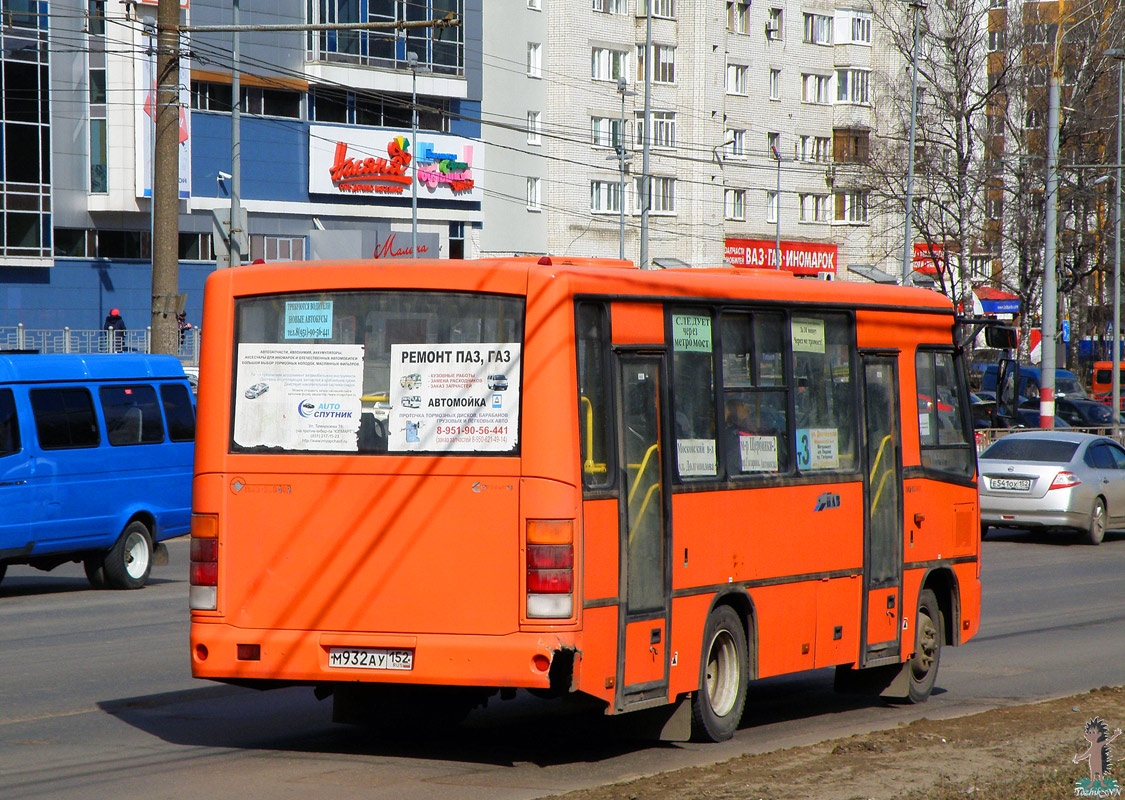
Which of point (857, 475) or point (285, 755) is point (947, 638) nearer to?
point (857, 475)

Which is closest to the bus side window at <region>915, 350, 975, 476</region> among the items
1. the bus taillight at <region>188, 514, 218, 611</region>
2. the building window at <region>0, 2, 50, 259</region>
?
the bus taillight at <region>188, 514, 218, 611</region>

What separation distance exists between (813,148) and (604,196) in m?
14.0

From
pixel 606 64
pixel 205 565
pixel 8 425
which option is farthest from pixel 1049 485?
pixel 606 64

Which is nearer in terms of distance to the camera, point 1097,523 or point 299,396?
point 299,396

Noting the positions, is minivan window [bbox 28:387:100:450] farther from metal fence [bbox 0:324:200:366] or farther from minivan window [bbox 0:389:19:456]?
metal fence [bbox 0:324:200:366]

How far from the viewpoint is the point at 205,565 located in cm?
796

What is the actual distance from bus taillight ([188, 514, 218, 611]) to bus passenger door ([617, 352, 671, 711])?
1.99 meters

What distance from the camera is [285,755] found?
324 inches

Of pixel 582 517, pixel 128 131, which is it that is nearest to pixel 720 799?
pixel 582 517

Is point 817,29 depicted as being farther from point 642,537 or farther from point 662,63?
point 642,537

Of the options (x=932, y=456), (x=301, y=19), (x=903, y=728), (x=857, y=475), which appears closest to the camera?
(x=903, y=728)

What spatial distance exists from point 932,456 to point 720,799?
4.22 meters

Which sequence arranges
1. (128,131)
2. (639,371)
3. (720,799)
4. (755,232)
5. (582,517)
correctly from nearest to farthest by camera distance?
(720,799) < (582,517) < (639,371) < (128,131) < (755,232)

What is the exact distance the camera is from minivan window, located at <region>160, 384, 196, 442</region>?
17641mm
